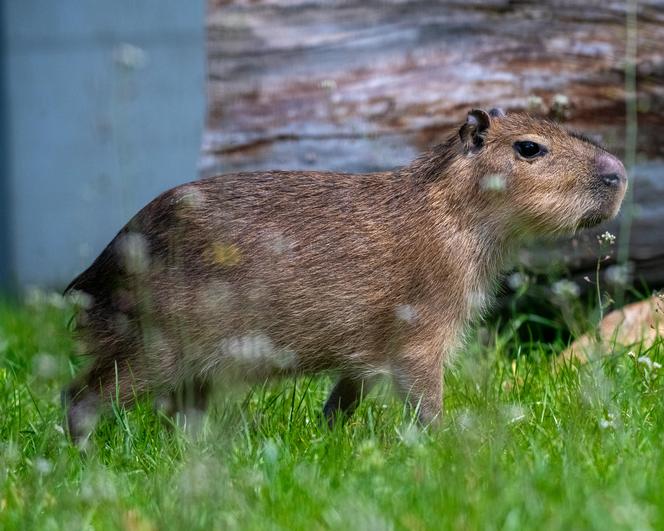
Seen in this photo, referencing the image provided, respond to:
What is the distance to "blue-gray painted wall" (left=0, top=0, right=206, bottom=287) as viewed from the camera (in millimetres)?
9898

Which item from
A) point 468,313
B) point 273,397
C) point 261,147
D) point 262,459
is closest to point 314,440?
point 262,459

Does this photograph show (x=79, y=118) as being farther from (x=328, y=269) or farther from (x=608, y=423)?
(x=608, y=423)

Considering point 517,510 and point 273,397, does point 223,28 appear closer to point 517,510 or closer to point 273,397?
point 273,397

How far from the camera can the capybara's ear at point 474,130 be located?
4.51 meters

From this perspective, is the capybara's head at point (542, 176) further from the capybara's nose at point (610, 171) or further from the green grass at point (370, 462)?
the green grass at point (370, 462)

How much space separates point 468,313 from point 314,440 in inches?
35.1

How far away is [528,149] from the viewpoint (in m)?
4.50

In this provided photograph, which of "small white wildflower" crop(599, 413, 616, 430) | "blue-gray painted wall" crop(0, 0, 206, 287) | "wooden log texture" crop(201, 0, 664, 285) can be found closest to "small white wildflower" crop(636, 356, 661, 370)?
"small white wildflower" crop(599, 413, 616, 430)

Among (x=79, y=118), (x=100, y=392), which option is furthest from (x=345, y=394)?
(x=79, y=118)

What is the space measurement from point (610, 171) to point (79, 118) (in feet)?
21.8

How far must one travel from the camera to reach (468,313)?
14.6 ft

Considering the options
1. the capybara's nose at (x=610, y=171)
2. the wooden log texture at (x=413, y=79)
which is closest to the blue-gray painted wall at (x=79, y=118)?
the wooden log texture at (x=413, y=79)

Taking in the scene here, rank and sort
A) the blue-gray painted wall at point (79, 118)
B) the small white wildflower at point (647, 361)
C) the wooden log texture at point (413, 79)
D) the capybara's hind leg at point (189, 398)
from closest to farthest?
the small white wildflower at point (647, 361) → the capybara's hind leg at point (189, 398) → the wooden log texture at point (413, 79) → the blue-gray painted wall at point (79, 118)

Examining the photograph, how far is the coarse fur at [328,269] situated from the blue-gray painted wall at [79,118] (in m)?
5.34
